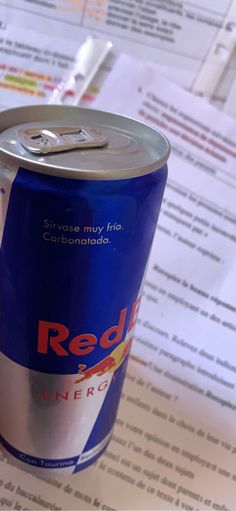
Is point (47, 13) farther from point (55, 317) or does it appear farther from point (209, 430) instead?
point (209, 430)

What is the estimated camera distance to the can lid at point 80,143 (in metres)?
0.30

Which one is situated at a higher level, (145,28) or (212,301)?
(145,28)

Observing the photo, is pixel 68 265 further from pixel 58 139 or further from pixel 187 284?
pixel 187 284

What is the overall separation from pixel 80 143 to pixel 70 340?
0.43 feet

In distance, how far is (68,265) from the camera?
0.32 meters

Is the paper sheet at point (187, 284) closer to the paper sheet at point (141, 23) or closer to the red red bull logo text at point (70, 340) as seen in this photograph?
the paper sheet at point (141, 23)

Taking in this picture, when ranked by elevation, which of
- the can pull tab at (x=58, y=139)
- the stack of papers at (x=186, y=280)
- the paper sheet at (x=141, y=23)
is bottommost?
the stack of papers at (x=186, y=280)

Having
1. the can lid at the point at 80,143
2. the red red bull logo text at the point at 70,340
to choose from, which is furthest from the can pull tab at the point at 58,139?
the red red bull logo text at the point at 70,340

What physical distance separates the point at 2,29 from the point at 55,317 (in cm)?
32

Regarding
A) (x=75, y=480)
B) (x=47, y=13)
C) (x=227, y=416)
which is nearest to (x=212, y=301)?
(x=227, y=416)

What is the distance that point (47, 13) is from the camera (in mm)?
499

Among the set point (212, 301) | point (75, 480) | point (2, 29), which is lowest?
point (75, 480)

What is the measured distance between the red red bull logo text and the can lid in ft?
0.35

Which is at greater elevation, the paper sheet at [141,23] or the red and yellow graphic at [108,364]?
the paper sheet at [141,23]
